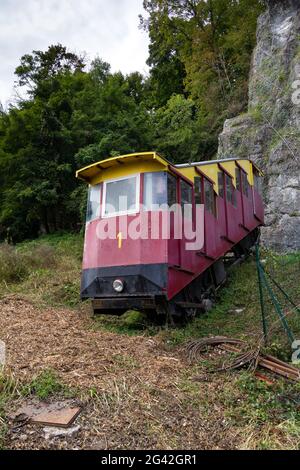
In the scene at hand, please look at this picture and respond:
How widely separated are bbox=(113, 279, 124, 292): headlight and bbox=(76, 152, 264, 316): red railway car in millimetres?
17

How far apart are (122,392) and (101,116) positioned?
662 inches

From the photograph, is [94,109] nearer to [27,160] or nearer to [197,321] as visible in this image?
[27,160]

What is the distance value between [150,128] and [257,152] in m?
6.39

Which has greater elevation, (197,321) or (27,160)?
(27,160)

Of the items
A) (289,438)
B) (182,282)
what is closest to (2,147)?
(182,282)

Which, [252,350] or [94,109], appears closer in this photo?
[252,350]

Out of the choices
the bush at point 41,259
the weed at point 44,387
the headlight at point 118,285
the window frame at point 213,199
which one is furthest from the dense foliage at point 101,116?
the weed at point 44,387

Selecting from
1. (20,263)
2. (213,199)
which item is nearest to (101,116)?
(20,263)

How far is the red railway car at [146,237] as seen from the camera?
22.9 feet

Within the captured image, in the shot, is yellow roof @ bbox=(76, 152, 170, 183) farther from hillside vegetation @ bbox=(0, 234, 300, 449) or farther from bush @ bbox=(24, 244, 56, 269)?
bush @ bbox=(24, 244, 56, 269)

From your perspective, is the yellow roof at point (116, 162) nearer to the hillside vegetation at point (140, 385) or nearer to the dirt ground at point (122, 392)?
the hillside vegetation at point (140, 385)

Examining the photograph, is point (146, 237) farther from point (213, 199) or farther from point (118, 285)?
point (213, 199)

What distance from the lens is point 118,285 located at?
7082 millimetres

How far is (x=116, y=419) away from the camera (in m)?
3.56
